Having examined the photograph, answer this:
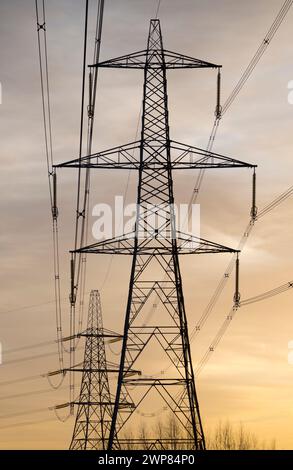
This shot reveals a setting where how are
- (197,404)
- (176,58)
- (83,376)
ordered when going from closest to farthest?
(197,404) < (176,58) < (83,376)

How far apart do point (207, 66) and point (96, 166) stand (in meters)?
6.92

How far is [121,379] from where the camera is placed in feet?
161

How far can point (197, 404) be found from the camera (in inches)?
1924
